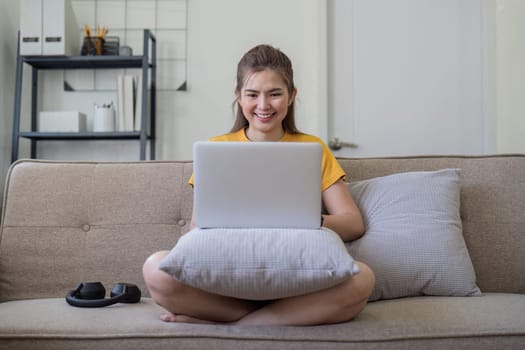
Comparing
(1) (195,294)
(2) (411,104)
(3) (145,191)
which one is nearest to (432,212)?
(1) (195,294)

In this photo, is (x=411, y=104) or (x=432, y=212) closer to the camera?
(x=432, y=212)

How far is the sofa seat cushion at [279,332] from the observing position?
46.5 inches

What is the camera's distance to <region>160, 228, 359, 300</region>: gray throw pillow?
112cm

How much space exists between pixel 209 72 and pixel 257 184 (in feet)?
6.53

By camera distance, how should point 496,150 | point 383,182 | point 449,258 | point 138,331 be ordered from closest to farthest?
point 138,331 → point 449,258 → point 383,182 → point 496,150

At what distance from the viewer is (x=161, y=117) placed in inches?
122

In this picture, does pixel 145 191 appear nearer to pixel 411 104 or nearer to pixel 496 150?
pixel 411 104

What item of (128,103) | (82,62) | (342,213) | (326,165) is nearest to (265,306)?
(342,213)

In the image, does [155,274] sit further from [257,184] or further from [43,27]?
[43,27]

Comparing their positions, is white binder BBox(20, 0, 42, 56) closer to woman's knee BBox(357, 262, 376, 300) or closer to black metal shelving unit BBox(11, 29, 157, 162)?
black metal shelving unit BBox(11, 29, 157, 162)

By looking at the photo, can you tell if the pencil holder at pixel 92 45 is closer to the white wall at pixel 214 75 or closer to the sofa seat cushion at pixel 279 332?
the white wall at pixel 214 75

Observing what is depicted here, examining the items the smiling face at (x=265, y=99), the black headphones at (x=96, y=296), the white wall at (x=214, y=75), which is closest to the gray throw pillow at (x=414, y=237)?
the smiling face at (x=265, y=99)

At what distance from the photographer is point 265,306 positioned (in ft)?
4.18

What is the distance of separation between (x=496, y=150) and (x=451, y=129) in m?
0.24
